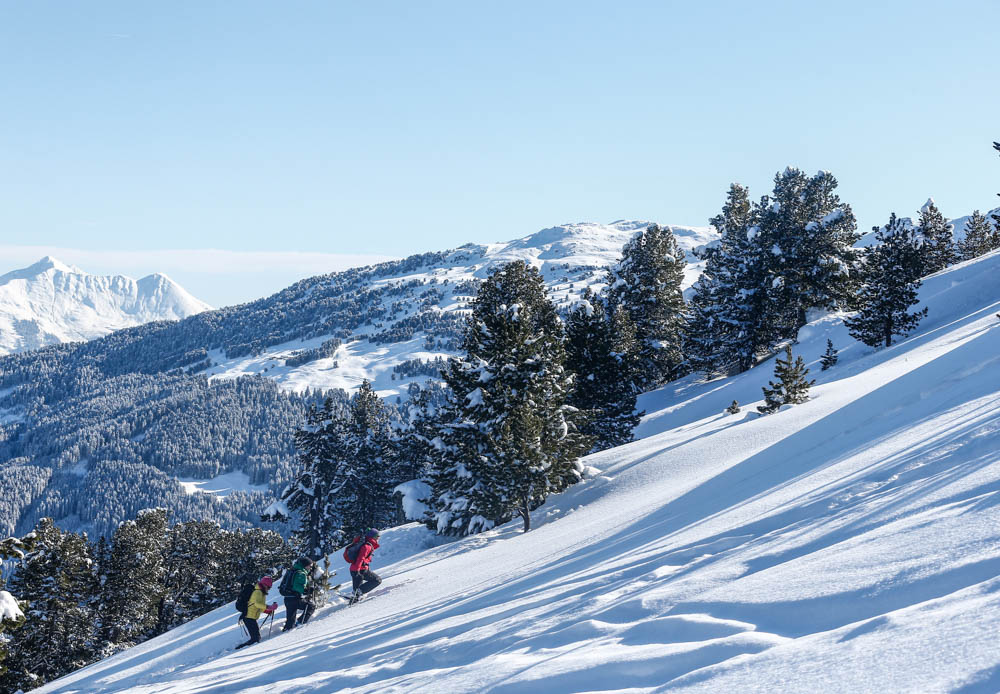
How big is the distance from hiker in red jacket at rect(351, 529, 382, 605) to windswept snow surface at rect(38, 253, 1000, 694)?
67 centimetres

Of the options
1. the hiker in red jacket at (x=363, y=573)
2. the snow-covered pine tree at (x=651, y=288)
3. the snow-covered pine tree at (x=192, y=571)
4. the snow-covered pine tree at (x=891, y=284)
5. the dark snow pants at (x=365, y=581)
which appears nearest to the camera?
the hiker in red jacket at (x=363, y=573)

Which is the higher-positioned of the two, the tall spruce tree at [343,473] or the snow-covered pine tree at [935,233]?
the snow-covered pine tree at [935,233]

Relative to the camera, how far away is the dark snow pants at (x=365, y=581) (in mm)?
15828

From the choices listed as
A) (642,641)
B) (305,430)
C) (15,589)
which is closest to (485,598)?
(642,641)

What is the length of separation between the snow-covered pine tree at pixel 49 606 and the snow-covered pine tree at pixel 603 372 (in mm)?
30837

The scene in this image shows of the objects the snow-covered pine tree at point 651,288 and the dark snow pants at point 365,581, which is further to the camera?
the snow-covered pine tree at point 651,288

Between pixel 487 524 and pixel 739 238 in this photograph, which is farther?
pixel 739 238

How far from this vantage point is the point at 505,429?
69.1ft

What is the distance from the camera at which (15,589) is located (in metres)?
35.2

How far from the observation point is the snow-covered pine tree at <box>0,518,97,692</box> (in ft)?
113

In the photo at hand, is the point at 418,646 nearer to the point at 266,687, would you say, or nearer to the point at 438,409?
the point at 266,687

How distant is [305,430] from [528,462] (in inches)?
1062

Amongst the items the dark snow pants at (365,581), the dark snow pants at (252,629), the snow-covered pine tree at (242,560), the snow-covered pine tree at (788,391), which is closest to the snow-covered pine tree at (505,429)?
the dark snow pants at (365,581)

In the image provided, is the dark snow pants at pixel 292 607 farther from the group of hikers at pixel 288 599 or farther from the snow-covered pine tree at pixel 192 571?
the snow-covered pine tree at pixel 192 571
